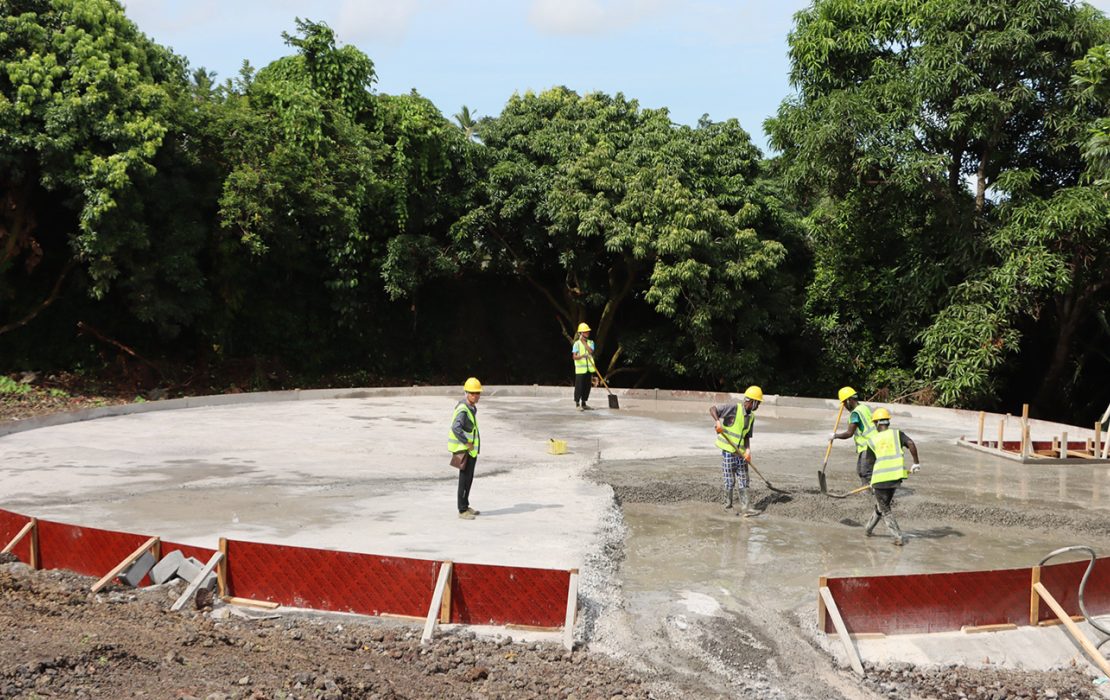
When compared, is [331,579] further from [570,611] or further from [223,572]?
[570,611]

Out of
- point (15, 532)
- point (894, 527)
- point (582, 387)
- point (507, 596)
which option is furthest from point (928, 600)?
point (582, 387)

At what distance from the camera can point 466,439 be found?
10.8 meters

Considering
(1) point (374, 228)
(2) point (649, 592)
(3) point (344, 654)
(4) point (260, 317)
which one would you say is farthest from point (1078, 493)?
(4) point (260, 317)

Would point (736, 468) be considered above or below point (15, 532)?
above

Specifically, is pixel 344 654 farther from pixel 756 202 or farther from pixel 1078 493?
pixel 756 202

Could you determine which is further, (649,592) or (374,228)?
(374,228)

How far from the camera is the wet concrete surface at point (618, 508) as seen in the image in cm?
856

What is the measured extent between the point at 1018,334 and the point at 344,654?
730 inches

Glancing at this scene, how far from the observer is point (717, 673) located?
25.1ft

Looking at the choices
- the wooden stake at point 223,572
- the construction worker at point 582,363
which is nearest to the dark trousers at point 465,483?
the wooden stake at point 223,572

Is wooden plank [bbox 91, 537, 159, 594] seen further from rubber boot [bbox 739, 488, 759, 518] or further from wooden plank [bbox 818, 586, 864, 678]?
rubber boot [bbox 739, 488, 759, 518]

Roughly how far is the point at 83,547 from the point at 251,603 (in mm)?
1820

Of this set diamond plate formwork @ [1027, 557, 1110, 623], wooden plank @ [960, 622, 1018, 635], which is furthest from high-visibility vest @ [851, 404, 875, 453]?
wooden plank @ [960, 622, 1018, 635]

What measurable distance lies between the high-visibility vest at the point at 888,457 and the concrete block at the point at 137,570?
7059mm
